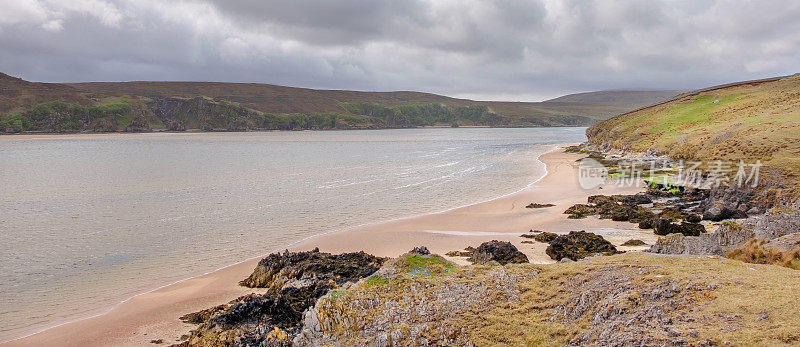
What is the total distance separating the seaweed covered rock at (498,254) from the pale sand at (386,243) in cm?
116

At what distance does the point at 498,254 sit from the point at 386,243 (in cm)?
650

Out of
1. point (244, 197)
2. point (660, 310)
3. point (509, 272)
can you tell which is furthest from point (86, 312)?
point (244, 197)

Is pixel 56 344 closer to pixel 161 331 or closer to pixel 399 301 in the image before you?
pixel 161 331

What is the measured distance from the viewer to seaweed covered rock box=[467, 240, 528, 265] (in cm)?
1359

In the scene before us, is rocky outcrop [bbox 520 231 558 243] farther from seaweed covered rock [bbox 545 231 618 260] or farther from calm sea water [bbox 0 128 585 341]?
calm sea water [bbox 0 128 585 341]

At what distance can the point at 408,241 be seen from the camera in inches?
767

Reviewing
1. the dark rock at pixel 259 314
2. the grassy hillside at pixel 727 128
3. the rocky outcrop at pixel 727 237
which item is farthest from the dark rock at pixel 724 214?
the dark rock at pixel 259 314

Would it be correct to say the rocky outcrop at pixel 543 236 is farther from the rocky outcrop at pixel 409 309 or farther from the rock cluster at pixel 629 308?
the rock cluster at pixel 629 308

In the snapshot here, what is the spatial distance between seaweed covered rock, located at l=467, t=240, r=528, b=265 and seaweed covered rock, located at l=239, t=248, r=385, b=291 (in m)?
2.93

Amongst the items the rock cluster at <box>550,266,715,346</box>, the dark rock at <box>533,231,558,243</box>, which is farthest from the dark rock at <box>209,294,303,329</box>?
the dark rock at <box>533,231,558,243</box>

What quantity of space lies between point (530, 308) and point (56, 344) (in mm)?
10543

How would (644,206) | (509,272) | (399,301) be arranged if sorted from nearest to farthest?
(399,301), (509,272), (644,206)

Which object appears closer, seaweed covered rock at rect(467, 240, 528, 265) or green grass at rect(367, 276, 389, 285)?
green grass at rect(367, 276, 389, 285)

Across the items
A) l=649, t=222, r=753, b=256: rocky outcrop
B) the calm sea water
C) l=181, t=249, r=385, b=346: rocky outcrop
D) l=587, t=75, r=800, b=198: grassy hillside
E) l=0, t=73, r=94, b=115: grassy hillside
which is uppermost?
l=0, t=73, r=94, b=115: grassy hillside
